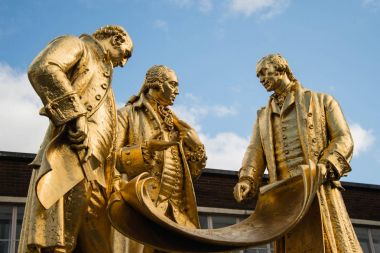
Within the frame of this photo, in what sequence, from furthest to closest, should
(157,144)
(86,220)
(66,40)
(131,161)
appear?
(157,144) → (131,161) → (66,40) → (86,220)

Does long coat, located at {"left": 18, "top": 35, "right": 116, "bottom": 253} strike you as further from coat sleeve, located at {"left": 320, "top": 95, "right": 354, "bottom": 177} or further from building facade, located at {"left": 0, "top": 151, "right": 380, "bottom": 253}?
building facade, located at {"left": 0, "top": 151, "right": 380, "bottom": 253}

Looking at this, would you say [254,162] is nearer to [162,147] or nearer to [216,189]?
[162,147]

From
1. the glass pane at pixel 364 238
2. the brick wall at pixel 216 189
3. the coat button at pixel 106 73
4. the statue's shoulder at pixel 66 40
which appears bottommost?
the coat button at pixel 106 73

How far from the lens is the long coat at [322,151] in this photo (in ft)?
23.2

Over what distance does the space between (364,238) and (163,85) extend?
14383 millimetres

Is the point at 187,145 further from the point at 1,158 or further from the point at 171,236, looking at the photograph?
the point at 1,158

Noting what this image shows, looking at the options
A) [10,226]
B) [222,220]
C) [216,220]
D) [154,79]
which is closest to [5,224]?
[10,226]

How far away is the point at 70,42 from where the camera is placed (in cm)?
627

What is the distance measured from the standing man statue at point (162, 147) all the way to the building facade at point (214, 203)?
24.8ft

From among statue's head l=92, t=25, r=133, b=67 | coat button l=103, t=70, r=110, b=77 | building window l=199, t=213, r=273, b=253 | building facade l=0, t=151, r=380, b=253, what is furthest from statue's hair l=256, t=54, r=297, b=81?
building window l=199, t=213, r=273, b=253

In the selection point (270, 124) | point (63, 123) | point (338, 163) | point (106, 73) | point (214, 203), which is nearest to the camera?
point (63, 123)

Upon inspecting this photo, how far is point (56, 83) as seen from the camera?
5.80m

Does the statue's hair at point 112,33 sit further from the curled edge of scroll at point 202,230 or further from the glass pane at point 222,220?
the glass pane at point 222,220

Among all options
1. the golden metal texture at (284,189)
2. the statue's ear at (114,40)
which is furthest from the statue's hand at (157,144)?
the statue's ear at (114,40)
